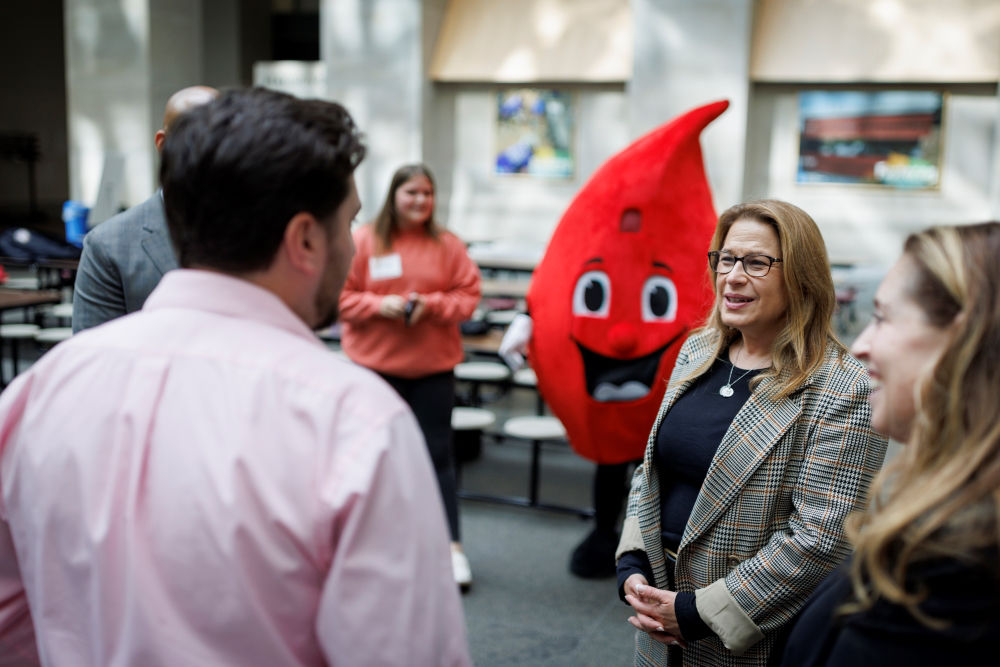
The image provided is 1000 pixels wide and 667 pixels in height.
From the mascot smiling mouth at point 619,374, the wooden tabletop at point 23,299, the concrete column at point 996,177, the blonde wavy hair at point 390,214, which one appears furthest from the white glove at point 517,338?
the concrete column at point 996,177

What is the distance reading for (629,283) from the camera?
11.0ft

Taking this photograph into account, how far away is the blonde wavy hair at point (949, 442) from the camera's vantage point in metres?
1.01

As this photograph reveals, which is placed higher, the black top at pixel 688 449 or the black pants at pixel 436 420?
the black top at pixel 688 449

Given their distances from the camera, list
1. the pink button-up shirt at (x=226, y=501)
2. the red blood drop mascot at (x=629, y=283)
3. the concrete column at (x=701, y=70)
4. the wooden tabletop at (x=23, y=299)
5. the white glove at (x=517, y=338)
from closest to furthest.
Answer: the pink button-up shirt at (x=226, y=501), the red blood drop mascot at (x=629, y=283), the white glove at (x=517, y=338), the wooden tabletop at (x=23, y=299), the concrete column at (x=701, y=70)

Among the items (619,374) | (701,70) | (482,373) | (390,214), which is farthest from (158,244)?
(701,70)

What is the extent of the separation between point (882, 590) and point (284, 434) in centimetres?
69

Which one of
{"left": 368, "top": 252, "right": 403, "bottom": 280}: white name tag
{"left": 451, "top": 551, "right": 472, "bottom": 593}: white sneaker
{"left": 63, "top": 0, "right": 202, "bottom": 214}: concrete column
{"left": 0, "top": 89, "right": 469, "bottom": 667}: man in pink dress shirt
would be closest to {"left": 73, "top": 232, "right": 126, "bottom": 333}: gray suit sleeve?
{"left": 0, "top": 89, "right": 469, "bottom": 667}: man in pink dress shirt

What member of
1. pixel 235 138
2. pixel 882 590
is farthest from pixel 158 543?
pixel 882 590

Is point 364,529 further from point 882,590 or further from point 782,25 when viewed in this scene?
point 782,25

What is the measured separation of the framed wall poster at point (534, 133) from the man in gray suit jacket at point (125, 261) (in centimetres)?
888

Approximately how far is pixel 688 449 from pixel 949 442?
942 millimetres

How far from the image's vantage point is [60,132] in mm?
20531

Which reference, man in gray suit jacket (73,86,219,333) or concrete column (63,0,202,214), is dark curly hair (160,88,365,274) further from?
concrete column (63,0,202,214)

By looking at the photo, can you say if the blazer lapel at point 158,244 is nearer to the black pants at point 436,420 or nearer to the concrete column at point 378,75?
the black pants at point 436,420
